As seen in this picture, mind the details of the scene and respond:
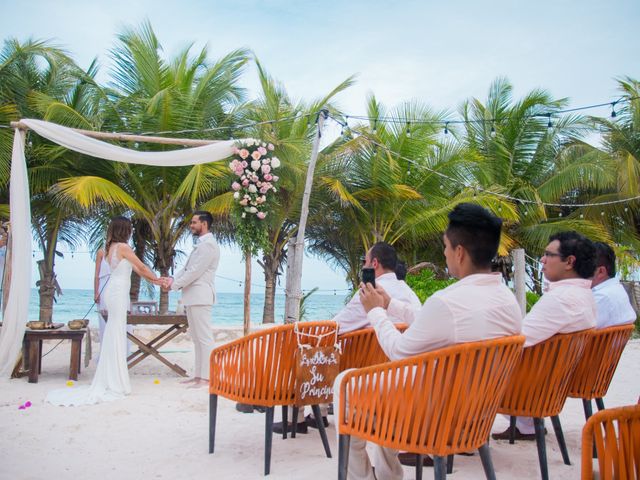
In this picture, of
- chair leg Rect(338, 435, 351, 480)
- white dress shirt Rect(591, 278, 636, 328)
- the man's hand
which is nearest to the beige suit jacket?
white dress shirt Rect(591, 278, 636, 328)

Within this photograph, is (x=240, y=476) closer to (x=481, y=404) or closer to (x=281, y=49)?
(x=481, y=404)

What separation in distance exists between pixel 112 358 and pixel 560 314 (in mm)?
4926

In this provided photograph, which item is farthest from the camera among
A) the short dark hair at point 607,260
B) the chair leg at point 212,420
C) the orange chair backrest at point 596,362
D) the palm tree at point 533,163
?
the palm tree at point 533,163

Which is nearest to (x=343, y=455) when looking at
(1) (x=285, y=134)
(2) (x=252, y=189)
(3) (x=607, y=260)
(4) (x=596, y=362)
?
(4) (x=596, y=362)

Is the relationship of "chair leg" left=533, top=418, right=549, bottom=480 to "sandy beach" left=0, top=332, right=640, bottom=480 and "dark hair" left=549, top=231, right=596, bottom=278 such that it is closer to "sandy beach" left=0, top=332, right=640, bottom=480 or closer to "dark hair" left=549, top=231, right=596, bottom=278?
"sandy beach" left=0, top=332, right=640, bottom=480

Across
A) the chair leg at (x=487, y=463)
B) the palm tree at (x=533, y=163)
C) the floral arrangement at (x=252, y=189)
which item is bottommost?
the chair leg at (x=487, y=463)

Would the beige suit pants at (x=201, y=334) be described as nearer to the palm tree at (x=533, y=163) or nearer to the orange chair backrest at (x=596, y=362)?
the orange chair backrest at (x=596, y=362)

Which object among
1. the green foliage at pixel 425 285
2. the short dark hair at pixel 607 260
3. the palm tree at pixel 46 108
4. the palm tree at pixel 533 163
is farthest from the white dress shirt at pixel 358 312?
the palm tree at pixel 533 163

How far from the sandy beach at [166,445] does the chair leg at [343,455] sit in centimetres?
98

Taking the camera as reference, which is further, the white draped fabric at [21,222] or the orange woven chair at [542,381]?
the white draped fabric at [21,222]

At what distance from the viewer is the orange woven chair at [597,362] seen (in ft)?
14.0

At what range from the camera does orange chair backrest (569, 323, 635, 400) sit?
4.28 metres

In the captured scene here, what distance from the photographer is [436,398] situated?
280 cm

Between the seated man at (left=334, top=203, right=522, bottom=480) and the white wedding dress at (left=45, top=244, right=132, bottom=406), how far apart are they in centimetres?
427
